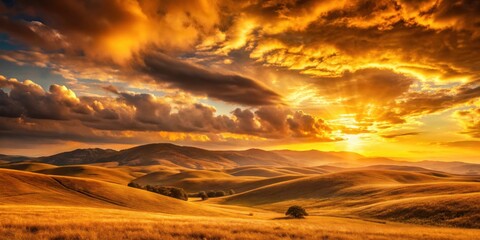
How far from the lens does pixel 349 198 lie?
9450 centimetres

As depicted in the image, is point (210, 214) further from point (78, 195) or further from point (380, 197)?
point (380, 197)

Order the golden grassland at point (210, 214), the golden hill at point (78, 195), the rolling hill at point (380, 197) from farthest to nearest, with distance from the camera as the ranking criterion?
the golden hill at point (78, 195) → the rolling hill at point (380, 197) → the golden grassland at point (210, 214)

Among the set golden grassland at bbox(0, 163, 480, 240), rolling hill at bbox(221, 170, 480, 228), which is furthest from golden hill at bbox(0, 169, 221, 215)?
rolling hill at bbox(221, 170, 480, 228)

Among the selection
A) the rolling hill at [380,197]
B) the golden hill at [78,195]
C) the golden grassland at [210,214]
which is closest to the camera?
the golden grassland at [210,214]

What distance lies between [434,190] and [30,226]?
89.4 meters

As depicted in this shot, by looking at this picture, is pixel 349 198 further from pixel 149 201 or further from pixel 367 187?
pixel 149 201

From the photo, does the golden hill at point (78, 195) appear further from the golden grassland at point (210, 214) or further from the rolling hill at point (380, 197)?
the rolling hill at point (380, 197)

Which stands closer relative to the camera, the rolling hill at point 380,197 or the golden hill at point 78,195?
the rolling hill at point 380,197

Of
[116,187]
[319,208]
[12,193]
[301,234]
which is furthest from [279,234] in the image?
[319,208]

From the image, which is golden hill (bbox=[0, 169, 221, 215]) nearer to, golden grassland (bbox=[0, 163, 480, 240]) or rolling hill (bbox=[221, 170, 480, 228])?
golden grassland (bbox=[0, 163, 480, 240])

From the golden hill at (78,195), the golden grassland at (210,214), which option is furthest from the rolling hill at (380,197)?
the golden hill at (78,195)

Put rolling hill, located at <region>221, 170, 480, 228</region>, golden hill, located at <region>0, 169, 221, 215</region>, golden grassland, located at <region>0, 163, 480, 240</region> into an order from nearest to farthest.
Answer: golden grassland, located at <region>0, 163, 480, 240</region> < rolling hill, located at <region>221, 170, 480, 228</region> < golden hill, located at <region>0, 169, 221, 215</region>

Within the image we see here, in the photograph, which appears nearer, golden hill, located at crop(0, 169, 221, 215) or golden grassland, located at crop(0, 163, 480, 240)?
golden grassland, located at crop(0, 163, 480, 240)

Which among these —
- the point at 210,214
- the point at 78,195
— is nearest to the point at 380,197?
the point at 210,214
